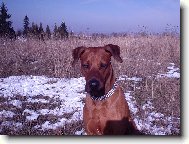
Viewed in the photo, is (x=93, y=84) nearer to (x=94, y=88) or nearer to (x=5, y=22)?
(x=94, y=88)

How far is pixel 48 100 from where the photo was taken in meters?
3.09

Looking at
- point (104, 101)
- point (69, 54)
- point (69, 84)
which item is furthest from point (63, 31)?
point (104, 101)

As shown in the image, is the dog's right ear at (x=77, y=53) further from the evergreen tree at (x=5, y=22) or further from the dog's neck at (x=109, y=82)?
the evergreen tree at (x=5, y=22)

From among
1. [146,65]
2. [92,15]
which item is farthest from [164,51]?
[92,15]

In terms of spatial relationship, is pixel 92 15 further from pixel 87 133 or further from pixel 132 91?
pixel 87 133

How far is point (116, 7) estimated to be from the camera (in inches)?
118

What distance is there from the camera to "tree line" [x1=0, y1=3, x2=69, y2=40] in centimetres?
305

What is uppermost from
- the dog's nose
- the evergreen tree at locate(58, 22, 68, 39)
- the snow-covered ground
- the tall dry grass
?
the evergreen tree at locate(58, 22, 68, 39)

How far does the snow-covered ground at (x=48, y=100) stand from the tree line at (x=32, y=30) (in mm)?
326

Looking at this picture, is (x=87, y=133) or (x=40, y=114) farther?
(x=40, y=114)

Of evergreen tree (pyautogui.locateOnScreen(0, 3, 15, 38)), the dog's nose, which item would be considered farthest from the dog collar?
evergreen tree (pyautogui.locateOnScreen(0, 3, 15, 38))

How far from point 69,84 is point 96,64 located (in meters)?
0.43

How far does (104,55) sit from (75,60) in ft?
0.75

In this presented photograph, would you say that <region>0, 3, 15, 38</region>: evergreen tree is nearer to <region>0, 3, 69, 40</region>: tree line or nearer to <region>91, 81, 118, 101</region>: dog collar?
<region>0, 3, 69, 40</region>: tree line
